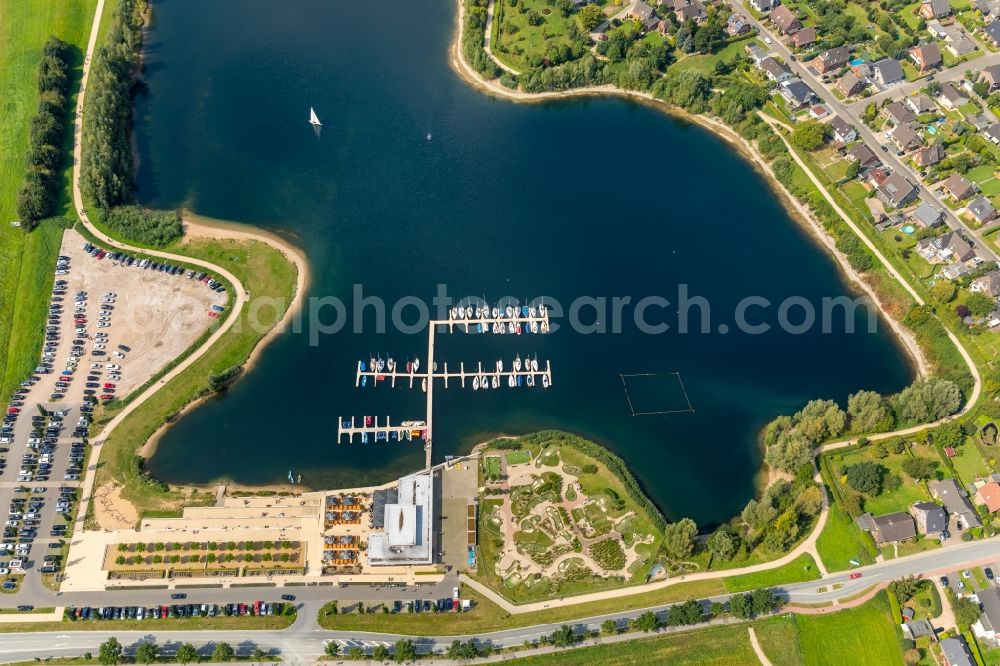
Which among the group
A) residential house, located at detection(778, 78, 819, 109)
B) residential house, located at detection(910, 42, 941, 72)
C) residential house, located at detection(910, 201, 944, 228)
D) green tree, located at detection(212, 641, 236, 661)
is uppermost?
residential house, located at detection(910, 42, 941, 72)

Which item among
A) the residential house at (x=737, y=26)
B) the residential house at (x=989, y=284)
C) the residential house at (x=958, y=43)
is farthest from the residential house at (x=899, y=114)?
the residential house at (x=989, y=284)

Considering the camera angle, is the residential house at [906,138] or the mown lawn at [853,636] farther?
the residential house at [906,138]

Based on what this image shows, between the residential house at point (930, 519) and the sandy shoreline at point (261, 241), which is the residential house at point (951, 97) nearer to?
the residential house at point (930, 519)

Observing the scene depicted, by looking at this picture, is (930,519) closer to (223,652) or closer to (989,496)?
(989,496)

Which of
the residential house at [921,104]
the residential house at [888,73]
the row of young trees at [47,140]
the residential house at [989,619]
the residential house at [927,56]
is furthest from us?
the residential house at [927,56]

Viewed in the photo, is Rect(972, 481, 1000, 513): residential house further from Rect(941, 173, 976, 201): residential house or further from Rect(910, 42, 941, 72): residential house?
Rect(910, 42, 941, 72): residential house

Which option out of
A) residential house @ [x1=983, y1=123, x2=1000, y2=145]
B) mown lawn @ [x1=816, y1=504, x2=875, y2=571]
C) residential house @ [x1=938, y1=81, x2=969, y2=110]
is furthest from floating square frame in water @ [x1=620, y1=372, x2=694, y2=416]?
residential house @ [x1=938, y1=81, x2=969, y2=110]
